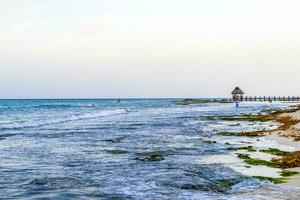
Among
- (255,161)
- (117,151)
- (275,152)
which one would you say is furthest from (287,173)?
(117,151)

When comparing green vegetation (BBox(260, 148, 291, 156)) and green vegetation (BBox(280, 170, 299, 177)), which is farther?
green vegetation (BBox(260, 148, 291, 156))

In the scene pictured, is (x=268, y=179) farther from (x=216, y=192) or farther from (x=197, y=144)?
(x=197, y=144)

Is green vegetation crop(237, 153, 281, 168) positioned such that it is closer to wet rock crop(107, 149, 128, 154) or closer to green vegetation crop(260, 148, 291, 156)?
green vegetation crop(260, 148, 291, 156)

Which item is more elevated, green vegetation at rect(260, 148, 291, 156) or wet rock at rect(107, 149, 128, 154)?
green vegetation at rect(260, 148, 291, 156)

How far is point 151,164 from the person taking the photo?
18891 millimetres

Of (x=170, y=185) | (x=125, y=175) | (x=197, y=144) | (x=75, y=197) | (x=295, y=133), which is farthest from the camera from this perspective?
(x=295, y=133)

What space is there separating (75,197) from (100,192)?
0.90 m

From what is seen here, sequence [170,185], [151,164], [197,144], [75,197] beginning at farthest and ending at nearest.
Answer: [197,144], [151,164], [170,185], [75,197]

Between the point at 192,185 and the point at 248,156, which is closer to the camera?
the point at 192,185

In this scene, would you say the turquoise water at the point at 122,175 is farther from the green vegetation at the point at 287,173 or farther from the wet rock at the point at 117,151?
the green vegetation at the point at 287,173

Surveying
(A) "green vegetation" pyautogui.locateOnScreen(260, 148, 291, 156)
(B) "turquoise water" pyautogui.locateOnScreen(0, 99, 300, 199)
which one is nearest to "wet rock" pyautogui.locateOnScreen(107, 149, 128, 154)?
(B) "turquoise water" pyautogui.locateOnScreen(0, 99, 300, 199)

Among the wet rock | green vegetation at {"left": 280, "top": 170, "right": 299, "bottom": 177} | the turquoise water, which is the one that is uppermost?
green vegetation at {"left": 280, "top": 170, "right": 299, "bottom": 177}

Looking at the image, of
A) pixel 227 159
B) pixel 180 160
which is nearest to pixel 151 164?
pixel 180 160

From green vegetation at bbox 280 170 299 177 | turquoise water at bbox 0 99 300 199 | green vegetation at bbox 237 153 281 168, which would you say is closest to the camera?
turquoise water at bbox 0 99 300 199
